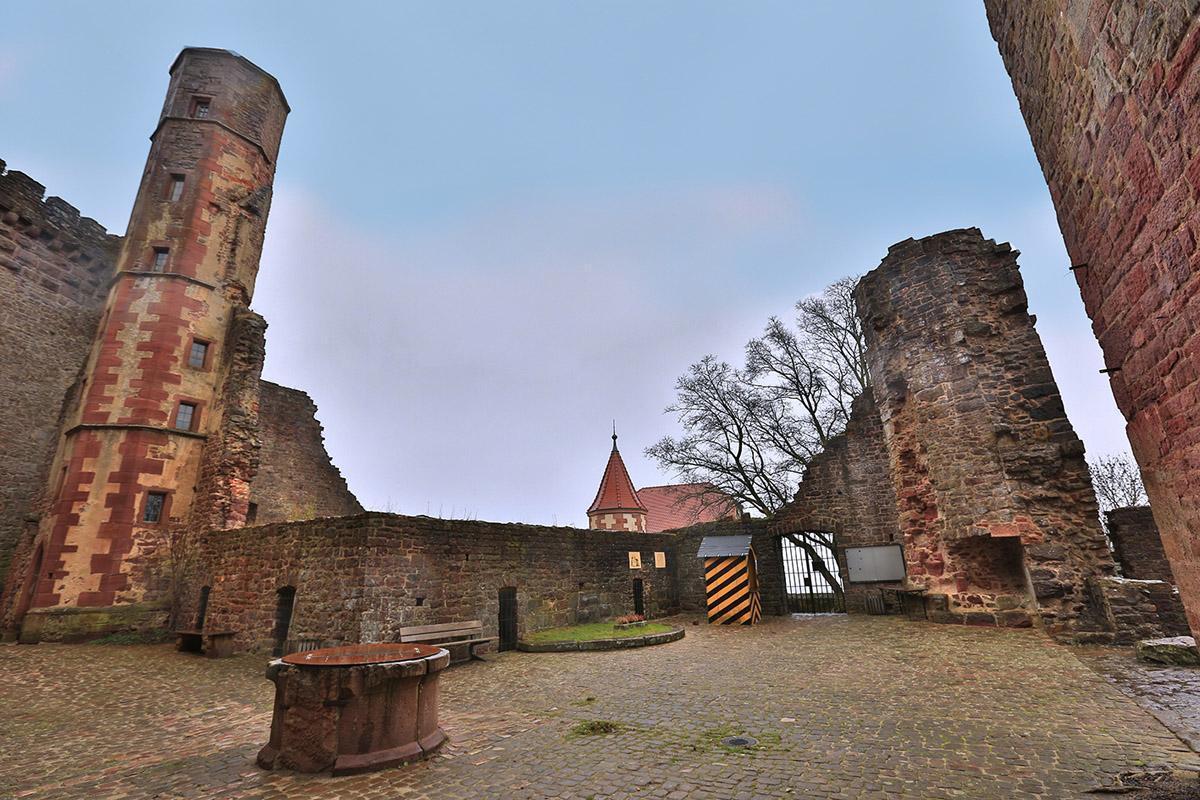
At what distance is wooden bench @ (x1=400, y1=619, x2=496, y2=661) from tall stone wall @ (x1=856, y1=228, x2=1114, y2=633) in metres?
8.86

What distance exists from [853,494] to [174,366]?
1857cm

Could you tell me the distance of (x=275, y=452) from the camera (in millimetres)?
17984

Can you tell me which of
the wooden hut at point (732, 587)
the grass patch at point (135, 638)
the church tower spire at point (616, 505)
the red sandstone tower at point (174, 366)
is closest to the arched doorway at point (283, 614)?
the red sandstone tower at point (174, 366)

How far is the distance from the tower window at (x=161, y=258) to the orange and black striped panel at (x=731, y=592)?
16.7 meters

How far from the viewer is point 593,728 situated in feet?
16.3

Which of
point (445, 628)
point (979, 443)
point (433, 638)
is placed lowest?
point (433, 638)

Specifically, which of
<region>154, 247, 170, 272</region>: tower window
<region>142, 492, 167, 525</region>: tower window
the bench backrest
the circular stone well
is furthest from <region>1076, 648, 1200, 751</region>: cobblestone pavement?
<region>154, 247, 170, 272</region>: tower window

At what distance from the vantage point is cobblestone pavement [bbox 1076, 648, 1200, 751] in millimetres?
4027

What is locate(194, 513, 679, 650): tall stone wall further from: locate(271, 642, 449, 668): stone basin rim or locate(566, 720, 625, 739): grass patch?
locate(566, 720, 625, 739): grass patch

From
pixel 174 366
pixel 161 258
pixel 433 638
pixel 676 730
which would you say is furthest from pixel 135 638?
pixel 676 730

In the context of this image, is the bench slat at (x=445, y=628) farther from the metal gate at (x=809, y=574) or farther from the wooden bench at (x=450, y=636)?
the metal gate at (x=809, y=574)

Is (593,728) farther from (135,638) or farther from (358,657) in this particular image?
(135,638)

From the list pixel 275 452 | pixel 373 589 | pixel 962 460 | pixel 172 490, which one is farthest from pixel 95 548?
pixel 962 460

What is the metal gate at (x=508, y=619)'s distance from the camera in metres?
11.1
